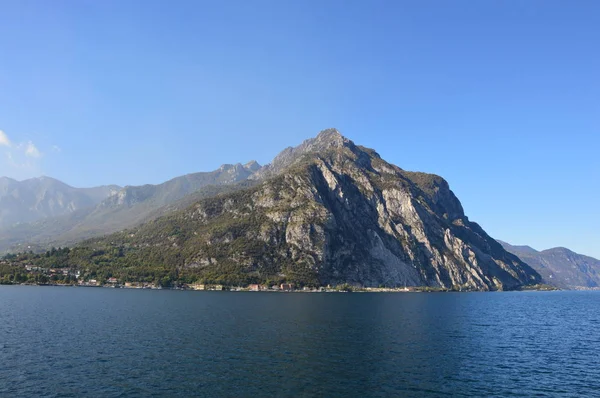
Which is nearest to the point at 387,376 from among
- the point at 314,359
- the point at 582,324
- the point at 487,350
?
the point at 314,359

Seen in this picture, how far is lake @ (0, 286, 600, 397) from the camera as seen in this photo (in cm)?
5791

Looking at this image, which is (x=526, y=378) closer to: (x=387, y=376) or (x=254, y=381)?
(x=387, y=376)

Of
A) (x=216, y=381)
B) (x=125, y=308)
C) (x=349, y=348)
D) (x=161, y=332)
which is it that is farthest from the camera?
(x=125, y=308)

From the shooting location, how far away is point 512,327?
412ft

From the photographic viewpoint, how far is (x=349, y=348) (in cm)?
8581

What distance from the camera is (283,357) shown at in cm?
7525

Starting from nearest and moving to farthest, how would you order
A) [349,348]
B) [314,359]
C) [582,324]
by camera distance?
[314,359], [349,348], [582,324]

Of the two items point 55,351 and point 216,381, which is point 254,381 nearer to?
point 216,381

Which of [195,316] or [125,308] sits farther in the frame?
[125,308]

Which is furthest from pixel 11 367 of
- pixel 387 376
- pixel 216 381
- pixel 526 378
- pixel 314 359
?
pixel 526 378

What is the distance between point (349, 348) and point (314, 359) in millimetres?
13953

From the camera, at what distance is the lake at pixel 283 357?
57.9 meters

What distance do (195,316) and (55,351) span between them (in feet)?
196

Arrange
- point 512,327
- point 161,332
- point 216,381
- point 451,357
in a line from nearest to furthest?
point 216,381 < point 451,357 < point 161,332 < point 512,327
